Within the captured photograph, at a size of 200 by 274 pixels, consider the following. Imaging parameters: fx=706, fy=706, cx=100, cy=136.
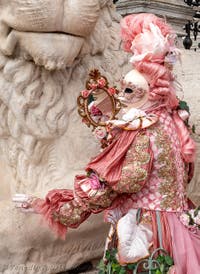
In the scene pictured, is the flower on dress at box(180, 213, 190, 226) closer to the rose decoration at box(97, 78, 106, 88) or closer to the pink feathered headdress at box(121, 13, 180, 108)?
the pink feathered headdress at box(121, 13, 180, 108)

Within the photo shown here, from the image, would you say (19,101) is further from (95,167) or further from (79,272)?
(79,272)

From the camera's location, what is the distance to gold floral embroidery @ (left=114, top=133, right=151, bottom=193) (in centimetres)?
272

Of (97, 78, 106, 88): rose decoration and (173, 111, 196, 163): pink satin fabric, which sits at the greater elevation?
(97, 78, 106, 88): rose decoration

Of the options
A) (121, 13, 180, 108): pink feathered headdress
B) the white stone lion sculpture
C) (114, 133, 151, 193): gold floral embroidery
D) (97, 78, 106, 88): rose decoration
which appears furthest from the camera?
the white stone lion sculpture

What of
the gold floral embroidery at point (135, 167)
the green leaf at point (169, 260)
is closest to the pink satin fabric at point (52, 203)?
the gold floral embroidery at point (135, 167)

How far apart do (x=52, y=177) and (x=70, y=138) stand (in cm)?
21

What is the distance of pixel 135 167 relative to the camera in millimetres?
2717

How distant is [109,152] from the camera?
2811 mm

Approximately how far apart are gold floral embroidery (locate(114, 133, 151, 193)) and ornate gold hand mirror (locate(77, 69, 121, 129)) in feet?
0.82

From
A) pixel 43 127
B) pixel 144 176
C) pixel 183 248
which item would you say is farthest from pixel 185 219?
pixel 43 127

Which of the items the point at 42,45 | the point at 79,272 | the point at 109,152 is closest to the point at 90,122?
the point at 109,152

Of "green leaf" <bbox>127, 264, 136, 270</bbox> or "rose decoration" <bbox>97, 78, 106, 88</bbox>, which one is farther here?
"rose decoration" <bbox>97, 78, 106, 88</bbox>

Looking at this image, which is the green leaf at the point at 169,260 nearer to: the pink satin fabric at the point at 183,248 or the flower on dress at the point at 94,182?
the pink satin fabric at the point at 183,248

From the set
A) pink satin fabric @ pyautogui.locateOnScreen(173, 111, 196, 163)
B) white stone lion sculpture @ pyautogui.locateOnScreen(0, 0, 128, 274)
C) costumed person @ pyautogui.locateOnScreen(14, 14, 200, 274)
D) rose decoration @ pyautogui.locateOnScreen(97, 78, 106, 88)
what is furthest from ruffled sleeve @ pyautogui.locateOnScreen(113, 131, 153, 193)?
white stone lion sculpture @ pyautogui.locateOnScreen(0, 0, 128, 274)
